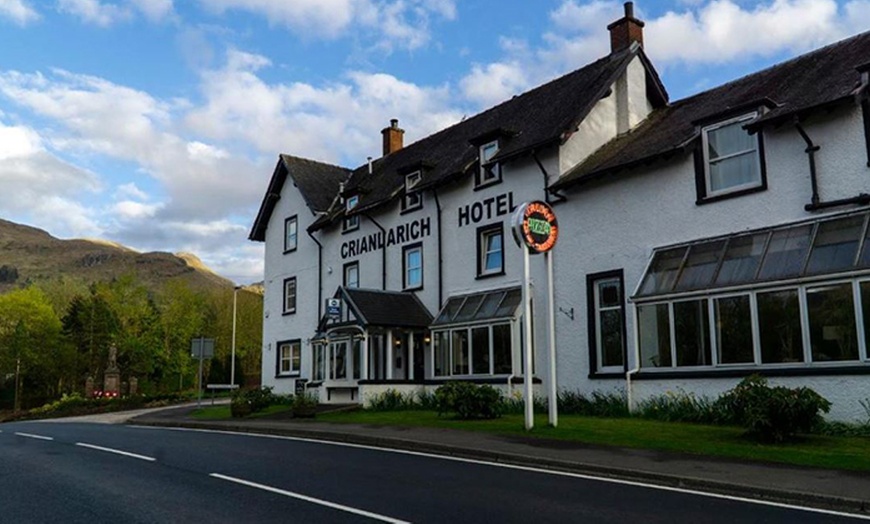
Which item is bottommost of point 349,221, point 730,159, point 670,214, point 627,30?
point 670,214

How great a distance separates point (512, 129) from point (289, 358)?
16598mm

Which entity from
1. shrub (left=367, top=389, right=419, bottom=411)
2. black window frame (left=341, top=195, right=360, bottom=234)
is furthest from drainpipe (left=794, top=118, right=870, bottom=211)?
black window frame (left=341, top=195, right=360, bottom=234)

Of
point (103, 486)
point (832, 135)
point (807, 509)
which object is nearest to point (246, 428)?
point (103, 486)

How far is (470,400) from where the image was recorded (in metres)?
18.5

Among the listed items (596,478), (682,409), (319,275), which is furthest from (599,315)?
(319,275)

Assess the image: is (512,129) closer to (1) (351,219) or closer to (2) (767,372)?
(1) (351,219)

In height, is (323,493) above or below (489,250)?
below

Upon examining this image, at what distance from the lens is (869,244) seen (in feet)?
48.8

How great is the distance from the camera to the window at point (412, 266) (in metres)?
28.0

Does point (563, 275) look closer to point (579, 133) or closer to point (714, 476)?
point (579, 133)

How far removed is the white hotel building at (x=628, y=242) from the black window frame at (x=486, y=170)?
63 millimetres

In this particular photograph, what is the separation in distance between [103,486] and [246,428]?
A: 31.5 ft

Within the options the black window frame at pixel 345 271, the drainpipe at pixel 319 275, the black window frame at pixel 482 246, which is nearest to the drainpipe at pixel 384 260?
the black window frame at pixel 345 271

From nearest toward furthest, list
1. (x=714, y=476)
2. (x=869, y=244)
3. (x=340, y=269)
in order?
(x=714, y=476)
(x=869, y=244)
(x=340, y=269)
